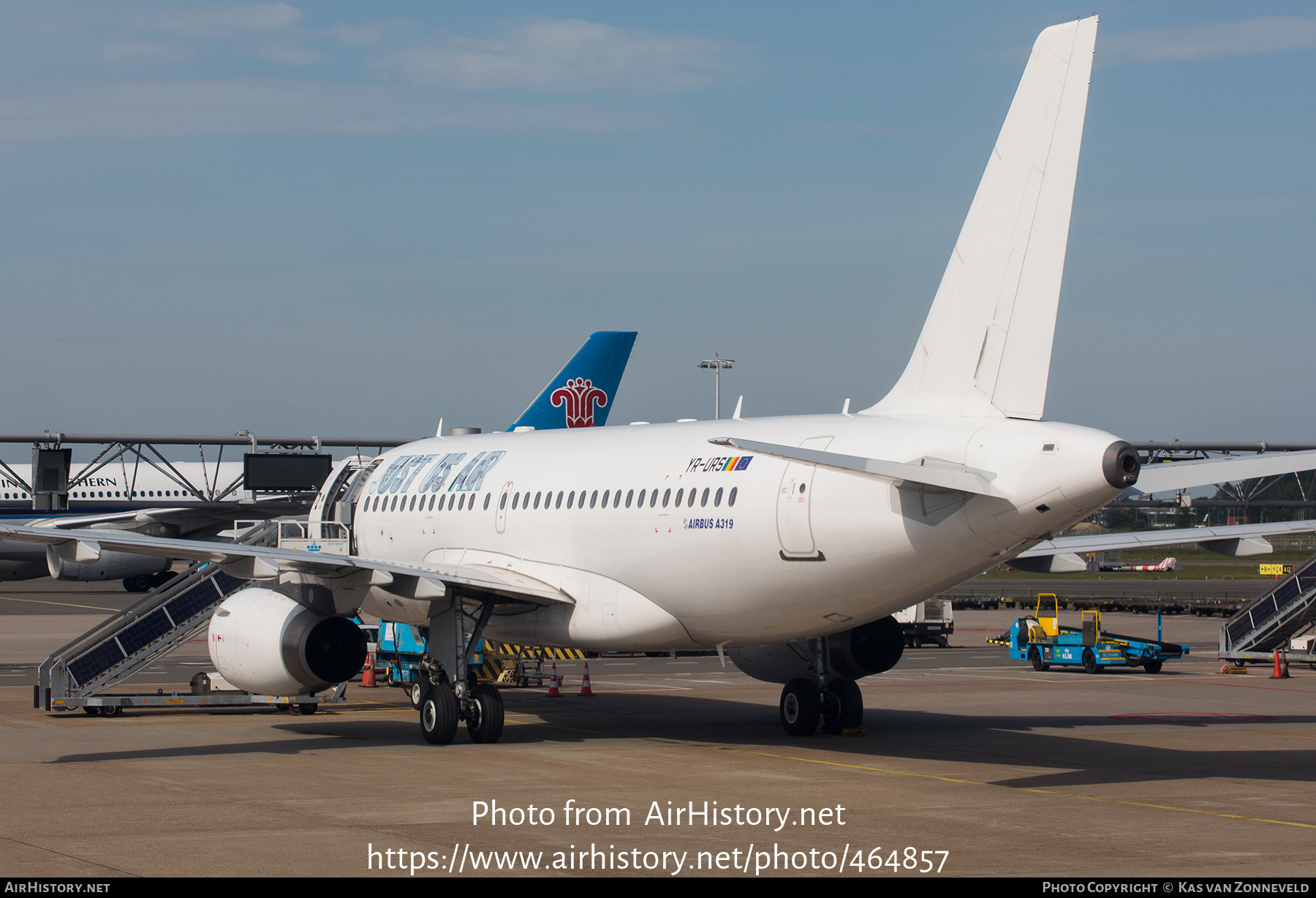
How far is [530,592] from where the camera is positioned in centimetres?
2053

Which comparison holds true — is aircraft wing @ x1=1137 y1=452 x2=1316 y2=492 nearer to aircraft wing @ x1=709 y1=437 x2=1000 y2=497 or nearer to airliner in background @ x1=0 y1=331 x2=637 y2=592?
aircraft wing @ x1=709 y1=437 x2=1000 y2=497

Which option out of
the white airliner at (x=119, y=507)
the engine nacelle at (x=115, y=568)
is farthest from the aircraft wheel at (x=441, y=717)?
the engine nacelle at (x=115, y=568)

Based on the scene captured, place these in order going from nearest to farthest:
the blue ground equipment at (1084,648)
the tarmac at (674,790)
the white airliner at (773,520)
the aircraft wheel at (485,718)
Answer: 1. the tarmac at (674,790)
2. the white airliner at (773,520)
3. the aircraft wheel at (485,718)
4. the blue ground equipment at (1084,648)

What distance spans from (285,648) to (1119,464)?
11.6 m

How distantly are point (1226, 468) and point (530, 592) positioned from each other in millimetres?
9539

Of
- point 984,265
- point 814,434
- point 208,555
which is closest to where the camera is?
point 984,265

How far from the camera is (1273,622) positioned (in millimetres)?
36719

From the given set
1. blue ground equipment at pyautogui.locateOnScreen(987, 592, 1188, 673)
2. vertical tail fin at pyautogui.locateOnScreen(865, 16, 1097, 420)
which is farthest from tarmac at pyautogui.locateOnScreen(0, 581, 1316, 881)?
blue ground equipment at pyautogui.locateOnScreen(987, 592, 1188, 673)

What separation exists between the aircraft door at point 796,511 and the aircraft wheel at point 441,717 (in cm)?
583

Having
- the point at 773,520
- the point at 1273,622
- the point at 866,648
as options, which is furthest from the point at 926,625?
the point at 773,520

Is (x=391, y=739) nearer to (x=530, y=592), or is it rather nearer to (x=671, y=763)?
(x=530, y=592)

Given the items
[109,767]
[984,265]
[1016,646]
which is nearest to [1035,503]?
[984,265]

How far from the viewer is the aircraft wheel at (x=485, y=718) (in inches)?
809

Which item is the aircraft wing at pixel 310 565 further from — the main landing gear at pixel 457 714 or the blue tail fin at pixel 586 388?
the blue tail fin at pixel 586 388
